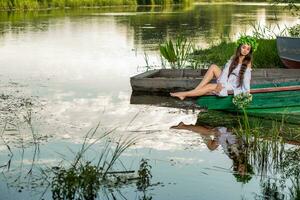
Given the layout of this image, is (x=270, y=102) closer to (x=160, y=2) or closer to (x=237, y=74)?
(x=237, y=74)

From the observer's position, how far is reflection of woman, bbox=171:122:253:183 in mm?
6223

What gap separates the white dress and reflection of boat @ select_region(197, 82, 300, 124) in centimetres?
23

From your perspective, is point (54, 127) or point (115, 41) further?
point (115, 41)

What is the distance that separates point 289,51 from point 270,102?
3.80 metres

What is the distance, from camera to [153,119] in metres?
8.95

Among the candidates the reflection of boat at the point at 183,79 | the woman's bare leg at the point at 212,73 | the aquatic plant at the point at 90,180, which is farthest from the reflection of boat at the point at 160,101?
the aquatic plant at the point at 90,180

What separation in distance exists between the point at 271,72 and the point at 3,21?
22.2 m

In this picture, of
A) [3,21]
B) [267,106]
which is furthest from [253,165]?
[3,21]

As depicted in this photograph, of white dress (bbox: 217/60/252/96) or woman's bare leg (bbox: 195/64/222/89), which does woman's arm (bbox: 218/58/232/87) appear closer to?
white dress (bbox: 217/60/252/96)

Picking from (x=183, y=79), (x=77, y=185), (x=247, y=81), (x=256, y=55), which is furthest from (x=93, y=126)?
(x=256, y=55)

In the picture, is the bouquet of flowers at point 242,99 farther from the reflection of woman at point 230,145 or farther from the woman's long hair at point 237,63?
the woman's long hair at point 237,63

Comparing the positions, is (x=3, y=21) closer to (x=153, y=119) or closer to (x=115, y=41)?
(x=115, y=41)

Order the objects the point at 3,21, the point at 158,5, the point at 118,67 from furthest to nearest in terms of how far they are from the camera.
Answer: the point at 158,5 → the point at 3,21 → the point at 118,67

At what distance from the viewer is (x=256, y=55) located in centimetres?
1426
